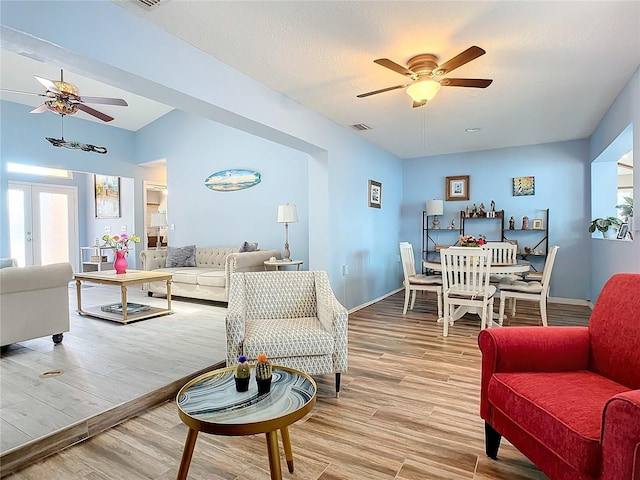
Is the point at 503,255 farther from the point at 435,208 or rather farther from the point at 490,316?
the point at 435,208

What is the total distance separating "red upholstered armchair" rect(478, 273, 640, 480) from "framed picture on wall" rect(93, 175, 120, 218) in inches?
343

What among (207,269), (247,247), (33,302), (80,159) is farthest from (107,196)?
(33,302)

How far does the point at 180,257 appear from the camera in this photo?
237 inches

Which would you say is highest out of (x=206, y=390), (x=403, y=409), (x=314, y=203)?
(x=314, y=203)

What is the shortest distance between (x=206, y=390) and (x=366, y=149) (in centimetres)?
443

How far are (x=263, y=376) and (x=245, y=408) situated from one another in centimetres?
16

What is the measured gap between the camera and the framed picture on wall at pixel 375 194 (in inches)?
213

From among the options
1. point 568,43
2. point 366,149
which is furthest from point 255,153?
point 568,43

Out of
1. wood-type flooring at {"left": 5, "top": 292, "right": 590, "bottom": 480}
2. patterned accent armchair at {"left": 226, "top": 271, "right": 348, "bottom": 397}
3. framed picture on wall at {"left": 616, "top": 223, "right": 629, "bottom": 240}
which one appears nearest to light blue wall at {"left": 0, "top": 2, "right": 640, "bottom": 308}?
framed picture on wall at {"left": 616, "top": 223, "right": 629, "bottom": 240}

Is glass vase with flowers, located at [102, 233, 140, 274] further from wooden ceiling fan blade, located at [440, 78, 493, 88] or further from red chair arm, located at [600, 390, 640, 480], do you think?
red chair arm, located at [600, 390, 640, 480]

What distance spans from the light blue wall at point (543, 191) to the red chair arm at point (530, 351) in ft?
14.6

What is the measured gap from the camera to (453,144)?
18.5 feet

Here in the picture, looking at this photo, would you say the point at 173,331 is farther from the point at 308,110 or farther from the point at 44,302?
the point at 308,110

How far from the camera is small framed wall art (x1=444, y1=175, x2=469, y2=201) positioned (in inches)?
244
